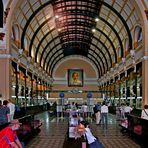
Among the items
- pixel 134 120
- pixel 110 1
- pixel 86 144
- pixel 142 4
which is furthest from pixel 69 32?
pixel 86 144

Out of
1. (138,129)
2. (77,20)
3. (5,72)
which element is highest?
(77,20)

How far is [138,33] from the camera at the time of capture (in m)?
27.5

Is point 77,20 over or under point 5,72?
over

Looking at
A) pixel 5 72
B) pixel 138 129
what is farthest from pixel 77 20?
pixel 138 129

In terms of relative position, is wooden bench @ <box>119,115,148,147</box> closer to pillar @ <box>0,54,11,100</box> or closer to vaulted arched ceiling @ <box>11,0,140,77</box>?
pillar @ <box>0,54,11,100</box>

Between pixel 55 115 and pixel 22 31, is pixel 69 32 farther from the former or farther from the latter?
pixel 22 31

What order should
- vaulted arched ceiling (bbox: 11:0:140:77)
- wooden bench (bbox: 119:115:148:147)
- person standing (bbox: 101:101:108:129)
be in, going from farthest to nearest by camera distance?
1. vaulted arched ceiling (bbox: 11:0:140:77)
2. person standing (bbox: 101:101:108:129)
3. wooden bench (bbox: 119:115:148:147)

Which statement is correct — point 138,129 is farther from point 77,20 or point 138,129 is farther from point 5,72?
point 77,20

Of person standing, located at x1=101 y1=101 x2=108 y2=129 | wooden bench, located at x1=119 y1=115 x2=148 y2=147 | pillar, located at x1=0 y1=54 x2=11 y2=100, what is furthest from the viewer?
person standing, located at x1=101 y1=101 x2=108 y2=129

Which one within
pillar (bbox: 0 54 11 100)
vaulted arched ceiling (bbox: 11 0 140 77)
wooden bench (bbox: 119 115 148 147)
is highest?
vaulted arched ceiling (bbox: 11 0 140 77)

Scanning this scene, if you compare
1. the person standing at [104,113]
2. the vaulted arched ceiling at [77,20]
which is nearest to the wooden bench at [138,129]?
the person standing at [104,113]

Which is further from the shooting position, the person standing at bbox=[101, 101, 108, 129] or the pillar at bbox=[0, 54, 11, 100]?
the person standing at bbox=[101, 101, 108, 129]

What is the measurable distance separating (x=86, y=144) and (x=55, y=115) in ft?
98.8

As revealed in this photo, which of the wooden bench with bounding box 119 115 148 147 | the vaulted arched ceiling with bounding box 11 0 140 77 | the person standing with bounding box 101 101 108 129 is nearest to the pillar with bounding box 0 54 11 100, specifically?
the vaulted arched ceiling with bounding box 11 0 140 77
